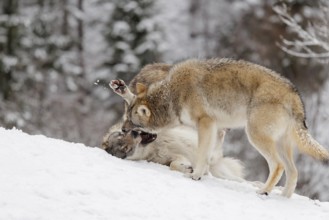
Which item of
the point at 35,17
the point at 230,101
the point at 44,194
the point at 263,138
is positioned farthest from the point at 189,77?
the point at 35,17

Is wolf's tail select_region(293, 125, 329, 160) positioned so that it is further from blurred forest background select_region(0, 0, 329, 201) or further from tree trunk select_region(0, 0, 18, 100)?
tree trunk select_region(0, 0, 18, 100)

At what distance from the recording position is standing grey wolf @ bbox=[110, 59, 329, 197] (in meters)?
9.19

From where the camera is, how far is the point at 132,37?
32.7 metres

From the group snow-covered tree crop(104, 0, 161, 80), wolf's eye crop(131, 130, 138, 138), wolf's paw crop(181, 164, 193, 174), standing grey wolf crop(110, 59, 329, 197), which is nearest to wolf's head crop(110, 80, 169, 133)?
standing grey wolf crop(110, 59, 329, 197)

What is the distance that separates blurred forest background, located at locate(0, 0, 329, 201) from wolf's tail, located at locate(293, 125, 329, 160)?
10116 millimetres

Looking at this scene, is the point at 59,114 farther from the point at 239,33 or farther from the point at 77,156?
the point at 77,156

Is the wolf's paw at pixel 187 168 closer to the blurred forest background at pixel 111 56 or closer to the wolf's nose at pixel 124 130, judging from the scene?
the wolf's nose at pixel 124 130

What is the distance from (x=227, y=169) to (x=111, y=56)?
2274 centimetres

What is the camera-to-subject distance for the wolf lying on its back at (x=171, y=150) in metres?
10.5

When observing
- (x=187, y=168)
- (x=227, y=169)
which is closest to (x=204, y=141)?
(x=187, y=168)

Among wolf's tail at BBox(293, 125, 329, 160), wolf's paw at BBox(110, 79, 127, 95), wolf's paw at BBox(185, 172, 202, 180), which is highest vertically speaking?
wolf's paw at BBox(110, 79, 127, 95)

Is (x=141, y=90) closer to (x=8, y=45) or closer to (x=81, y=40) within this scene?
(x=8, y=45)

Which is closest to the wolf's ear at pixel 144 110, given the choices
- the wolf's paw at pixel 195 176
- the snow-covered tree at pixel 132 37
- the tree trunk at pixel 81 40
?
the wolf's paw at pixel 195 176

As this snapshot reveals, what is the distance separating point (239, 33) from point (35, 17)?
11.7m
